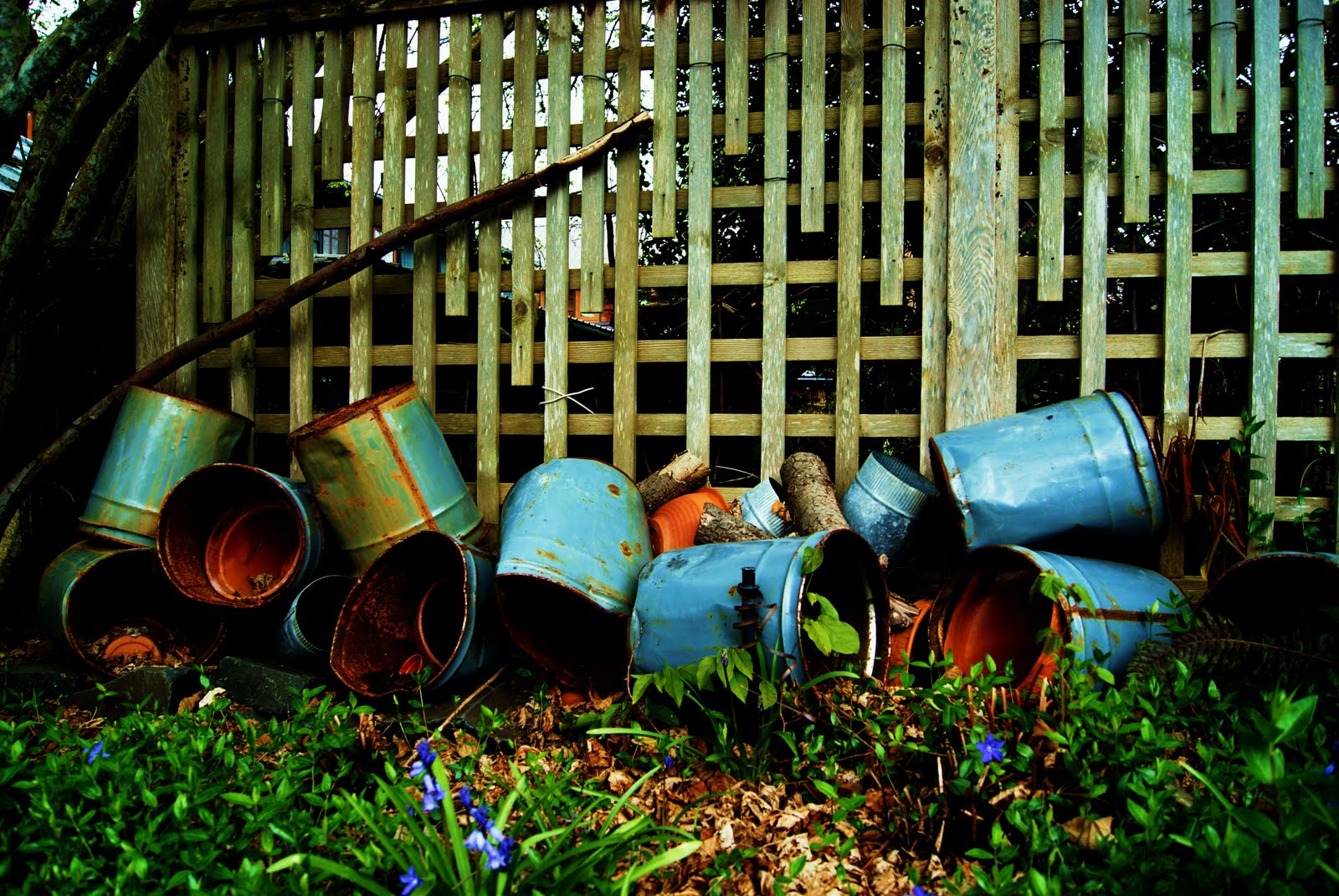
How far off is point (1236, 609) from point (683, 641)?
4.73 ft

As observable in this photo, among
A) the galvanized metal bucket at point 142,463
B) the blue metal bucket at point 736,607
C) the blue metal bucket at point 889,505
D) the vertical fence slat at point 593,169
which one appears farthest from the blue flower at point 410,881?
the vertical fence slat at point 593,169

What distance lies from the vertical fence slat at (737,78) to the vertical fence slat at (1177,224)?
1343mm

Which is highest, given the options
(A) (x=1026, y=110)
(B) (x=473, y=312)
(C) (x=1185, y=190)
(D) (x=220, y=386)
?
(A) (x=1026, y=110)

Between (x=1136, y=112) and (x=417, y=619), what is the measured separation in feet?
9.18

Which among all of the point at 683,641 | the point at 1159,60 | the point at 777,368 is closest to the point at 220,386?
the point at 777,368

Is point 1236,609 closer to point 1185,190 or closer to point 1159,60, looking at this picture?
point 1185,190

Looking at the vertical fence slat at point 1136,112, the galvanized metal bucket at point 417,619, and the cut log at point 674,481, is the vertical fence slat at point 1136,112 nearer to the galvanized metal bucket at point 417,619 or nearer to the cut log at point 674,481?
the cut log at point 674,481

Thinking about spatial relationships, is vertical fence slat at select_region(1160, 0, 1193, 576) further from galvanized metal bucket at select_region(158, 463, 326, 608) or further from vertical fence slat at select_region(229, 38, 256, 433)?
vertical fence slat at select_region(229, 38, 256, 433)

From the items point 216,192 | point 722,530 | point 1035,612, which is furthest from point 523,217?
point 1035,612

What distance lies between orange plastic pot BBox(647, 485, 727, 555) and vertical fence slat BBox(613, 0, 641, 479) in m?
0.32

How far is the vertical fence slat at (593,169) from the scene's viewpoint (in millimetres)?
3039

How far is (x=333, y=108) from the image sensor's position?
10.5 feet

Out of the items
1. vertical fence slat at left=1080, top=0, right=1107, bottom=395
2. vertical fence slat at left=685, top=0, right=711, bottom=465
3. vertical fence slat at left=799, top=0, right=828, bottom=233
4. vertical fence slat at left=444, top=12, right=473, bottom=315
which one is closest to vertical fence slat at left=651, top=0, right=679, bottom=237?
vertical fence slat at left=685, top=0, right=711, bottom=465

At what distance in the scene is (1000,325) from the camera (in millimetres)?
2738
